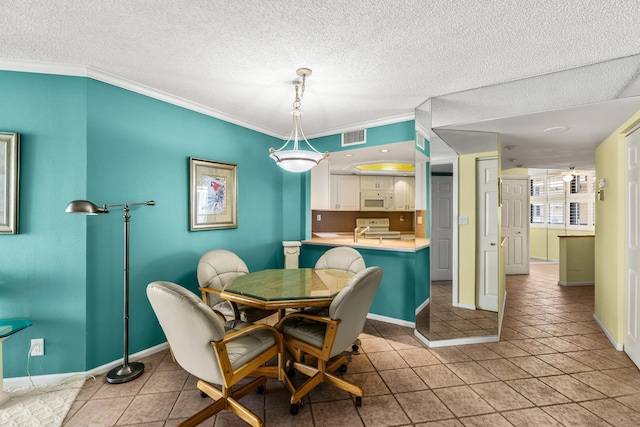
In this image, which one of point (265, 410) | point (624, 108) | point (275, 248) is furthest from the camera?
point (275, 248)

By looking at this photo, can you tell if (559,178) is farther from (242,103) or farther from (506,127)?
(242,103)

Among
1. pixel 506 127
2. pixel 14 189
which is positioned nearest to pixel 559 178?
pixel 506 127

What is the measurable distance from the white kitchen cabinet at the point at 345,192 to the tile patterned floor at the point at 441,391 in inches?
118

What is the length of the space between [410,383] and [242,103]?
314 centimetres

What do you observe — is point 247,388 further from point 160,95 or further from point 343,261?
point 160,95

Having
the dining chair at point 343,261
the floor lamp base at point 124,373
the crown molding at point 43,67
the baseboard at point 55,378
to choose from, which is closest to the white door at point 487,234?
the dining chair at point 343,261

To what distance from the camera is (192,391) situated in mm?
2293

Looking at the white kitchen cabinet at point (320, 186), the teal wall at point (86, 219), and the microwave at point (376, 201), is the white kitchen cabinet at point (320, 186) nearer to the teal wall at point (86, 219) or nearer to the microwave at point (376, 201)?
the microwave at point (376, 201)

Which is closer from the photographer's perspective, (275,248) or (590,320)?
(590,320)

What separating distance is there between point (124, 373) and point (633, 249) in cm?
459

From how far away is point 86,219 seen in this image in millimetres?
2494

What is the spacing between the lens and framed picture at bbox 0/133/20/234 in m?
2.29

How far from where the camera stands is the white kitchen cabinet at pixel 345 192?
5801mm

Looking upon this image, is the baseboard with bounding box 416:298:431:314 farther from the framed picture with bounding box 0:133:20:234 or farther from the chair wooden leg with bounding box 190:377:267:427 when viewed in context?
the framed picture with bounding box 0:133:20:234
